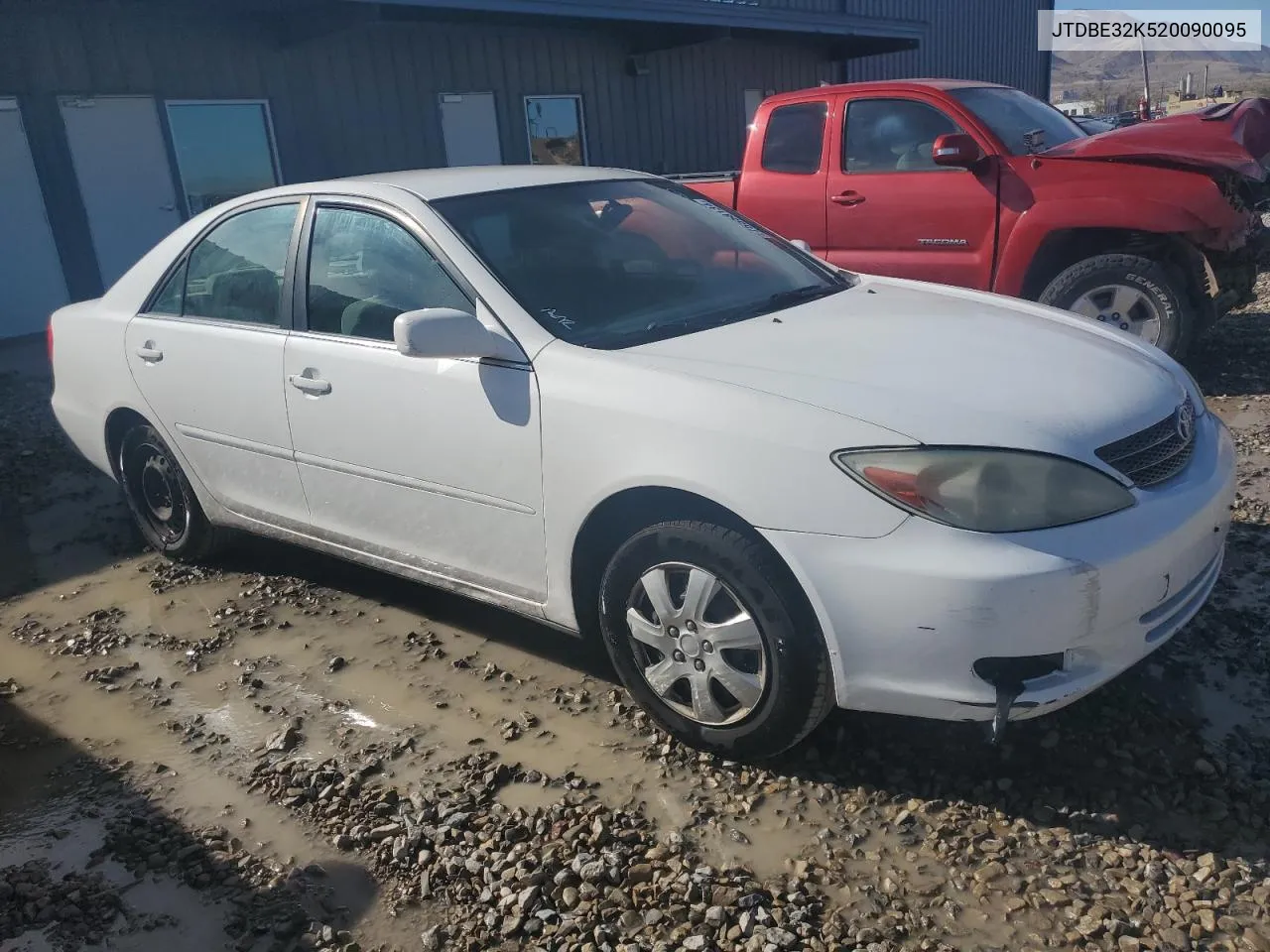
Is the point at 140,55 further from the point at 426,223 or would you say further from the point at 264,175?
the point at 426,223

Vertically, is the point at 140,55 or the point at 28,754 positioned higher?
the point at 140,55

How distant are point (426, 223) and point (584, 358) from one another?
83 centimetres

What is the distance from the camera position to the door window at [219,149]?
427 inches

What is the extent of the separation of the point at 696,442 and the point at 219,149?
10190 millimetres

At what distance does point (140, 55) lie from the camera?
34.0 feet

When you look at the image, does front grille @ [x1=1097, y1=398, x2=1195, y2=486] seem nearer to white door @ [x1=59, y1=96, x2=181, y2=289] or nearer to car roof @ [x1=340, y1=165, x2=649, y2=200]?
car roof @ [x1=340, y1=165, x2=649, y2=200]

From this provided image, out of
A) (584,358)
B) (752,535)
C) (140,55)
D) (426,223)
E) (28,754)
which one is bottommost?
(28,754)

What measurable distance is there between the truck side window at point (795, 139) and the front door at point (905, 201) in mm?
177

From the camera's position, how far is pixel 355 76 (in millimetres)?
12078

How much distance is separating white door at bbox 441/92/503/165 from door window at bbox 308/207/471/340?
9952 mm

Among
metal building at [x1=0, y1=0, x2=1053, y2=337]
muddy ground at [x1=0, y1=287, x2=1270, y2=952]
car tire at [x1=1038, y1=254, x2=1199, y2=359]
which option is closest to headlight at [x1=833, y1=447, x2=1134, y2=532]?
muddy ground at [x1=0, y1=287, x2=1270, y2=952]

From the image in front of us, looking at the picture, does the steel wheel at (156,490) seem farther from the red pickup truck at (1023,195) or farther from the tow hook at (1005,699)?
the red pickup truck at (1023,195)

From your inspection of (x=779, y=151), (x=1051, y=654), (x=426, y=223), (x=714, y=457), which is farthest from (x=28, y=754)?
(x=779, y=151)

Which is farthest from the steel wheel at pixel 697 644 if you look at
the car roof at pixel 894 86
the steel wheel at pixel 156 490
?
the car roof at pixel 894 86
